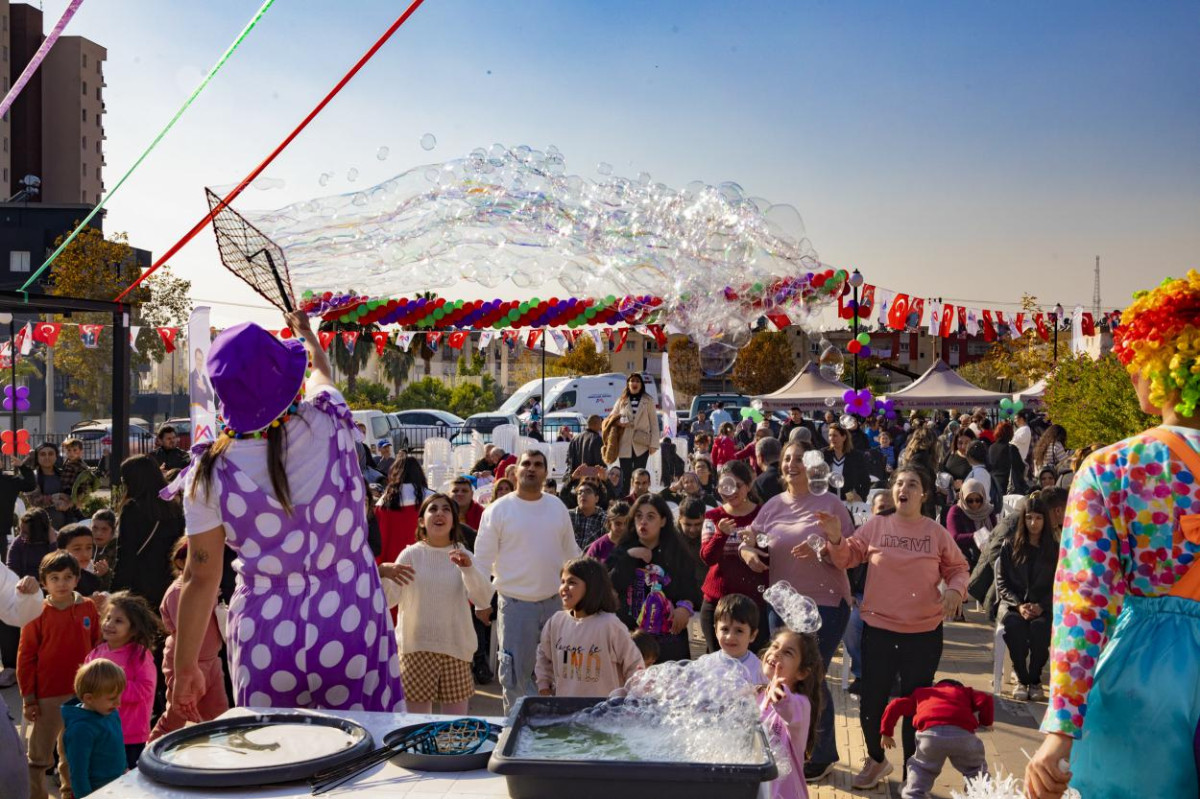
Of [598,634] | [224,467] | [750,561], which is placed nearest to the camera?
[224,467]

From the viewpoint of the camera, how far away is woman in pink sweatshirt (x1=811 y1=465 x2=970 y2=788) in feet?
19.1

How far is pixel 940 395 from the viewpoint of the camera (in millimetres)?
→ 27109

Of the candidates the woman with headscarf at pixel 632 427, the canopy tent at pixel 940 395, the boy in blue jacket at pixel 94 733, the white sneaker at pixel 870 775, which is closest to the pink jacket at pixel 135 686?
the boy in blue jacket at pixel 94 733

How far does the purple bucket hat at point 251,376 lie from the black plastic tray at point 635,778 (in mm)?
1421

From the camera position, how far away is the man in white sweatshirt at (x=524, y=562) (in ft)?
20.8

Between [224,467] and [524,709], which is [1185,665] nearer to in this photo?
[524,709]

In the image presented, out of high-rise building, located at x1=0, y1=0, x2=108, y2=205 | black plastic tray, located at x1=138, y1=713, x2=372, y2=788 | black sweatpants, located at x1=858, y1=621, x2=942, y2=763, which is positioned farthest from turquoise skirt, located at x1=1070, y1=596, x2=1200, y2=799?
high-rise building, located at x1=0, y1=0, x2=108, y2=205

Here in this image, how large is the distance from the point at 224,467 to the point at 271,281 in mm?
1929

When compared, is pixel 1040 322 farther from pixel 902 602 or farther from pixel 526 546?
pixel 526 546

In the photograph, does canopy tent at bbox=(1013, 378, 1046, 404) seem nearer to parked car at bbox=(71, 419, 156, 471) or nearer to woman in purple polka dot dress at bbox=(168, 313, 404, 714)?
parked car at bbox=(71, 419, 156, 471)

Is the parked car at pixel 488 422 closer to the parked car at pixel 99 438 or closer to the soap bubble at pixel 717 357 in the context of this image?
the parked car at pixel 99 438

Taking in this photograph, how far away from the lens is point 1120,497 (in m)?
2.51

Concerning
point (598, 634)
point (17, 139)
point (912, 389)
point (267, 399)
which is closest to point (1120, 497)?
point (267, 399)

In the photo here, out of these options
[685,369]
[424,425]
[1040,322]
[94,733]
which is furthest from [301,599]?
[685,369]
